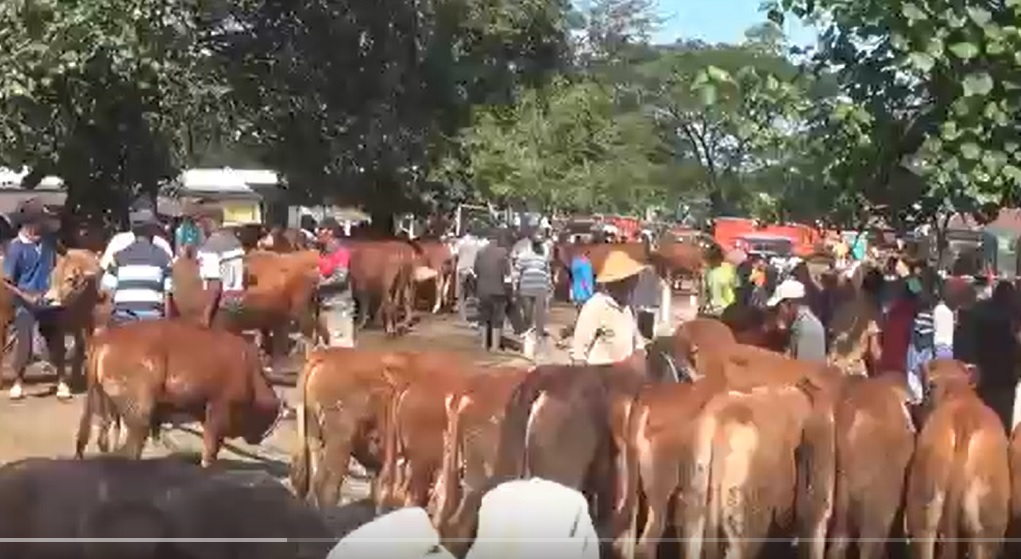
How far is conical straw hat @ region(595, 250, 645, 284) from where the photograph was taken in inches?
415

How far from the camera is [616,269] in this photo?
10.6 m

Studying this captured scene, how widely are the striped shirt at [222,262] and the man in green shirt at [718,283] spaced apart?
6.07 meters

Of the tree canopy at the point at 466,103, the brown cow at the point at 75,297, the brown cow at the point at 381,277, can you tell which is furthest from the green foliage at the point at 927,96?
the brown cow at the point at 381,277

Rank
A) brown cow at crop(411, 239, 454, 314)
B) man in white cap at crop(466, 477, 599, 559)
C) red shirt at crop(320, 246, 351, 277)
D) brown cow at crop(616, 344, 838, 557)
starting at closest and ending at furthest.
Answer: man in white cap at crop(466, 477, 599, 559), brown cow at crop(616, 344, 838, 557), red shirt at crop(320, 246, 351, 277), brown cow at crop(411, 239, 454, 314)

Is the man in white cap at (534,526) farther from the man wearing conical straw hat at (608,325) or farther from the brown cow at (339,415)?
the man wearing conical straw hat at (608,325)

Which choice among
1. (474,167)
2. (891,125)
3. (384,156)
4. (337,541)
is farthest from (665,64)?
(337,541)

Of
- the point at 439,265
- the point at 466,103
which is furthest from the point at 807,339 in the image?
the point at 466,103

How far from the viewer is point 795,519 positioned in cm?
804

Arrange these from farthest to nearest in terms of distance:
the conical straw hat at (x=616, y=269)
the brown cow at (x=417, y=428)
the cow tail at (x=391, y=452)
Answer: the conical straw hat at (x=616, y=269), the cow tail at (x=391, y=452), the brown cow at (x=417, y=428)

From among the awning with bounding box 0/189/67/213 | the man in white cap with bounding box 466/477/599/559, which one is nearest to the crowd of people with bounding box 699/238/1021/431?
the man in white cap with bounding box 466/477/599/559

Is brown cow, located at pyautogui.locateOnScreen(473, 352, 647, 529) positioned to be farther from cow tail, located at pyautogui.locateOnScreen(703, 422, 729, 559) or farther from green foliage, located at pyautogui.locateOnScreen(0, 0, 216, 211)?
green foliage, located at pyautogui.locateOnScreen(0, 0, 216, 211)

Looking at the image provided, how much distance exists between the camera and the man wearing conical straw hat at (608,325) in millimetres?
10328

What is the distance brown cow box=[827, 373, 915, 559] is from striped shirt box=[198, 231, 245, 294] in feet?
31.0

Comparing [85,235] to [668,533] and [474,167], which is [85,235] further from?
[474,167]
